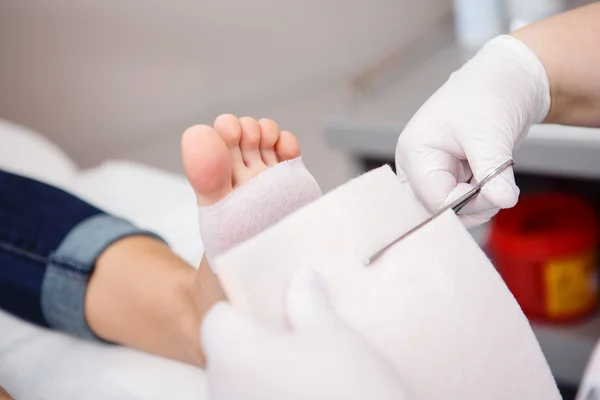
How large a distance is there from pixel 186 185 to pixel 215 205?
511 millimetres

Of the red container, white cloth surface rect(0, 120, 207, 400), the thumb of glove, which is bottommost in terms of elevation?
the red container

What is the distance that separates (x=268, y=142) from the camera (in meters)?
0.57

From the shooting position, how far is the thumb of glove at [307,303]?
38 centimetres

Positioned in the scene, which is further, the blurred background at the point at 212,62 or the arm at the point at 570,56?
the blurred background at the point at 212,62

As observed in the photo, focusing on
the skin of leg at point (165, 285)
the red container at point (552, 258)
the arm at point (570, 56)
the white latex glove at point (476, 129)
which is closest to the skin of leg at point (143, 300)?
the skin of leg at point (165, 285)

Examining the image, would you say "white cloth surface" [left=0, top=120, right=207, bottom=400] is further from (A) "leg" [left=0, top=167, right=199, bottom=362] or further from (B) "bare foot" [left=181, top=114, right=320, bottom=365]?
(B) "bare foot" [left=181, top=114, right=320, bottom=365]

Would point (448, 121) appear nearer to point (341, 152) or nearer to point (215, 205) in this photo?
point (215, 205)

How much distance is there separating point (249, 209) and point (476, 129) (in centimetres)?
21

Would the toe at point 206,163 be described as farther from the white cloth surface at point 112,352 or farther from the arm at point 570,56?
the arm at point 570,56

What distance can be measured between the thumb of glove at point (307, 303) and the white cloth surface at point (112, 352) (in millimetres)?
251

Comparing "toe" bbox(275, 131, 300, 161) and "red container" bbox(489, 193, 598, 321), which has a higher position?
"toe" bbox(275, 131, 300, 161)

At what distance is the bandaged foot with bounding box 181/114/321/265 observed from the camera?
49cm

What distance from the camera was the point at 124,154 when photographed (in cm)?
143

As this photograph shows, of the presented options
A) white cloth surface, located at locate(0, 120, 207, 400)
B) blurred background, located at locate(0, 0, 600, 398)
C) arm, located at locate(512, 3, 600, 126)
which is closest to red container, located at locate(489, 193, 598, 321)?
blurred background, located at locate(0, 0, 600, 398)
